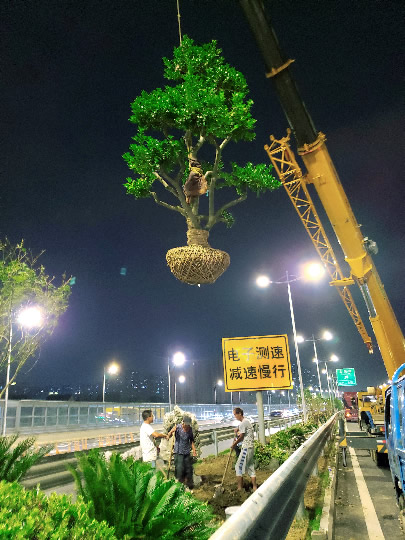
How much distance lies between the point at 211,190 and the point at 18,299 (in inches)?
610

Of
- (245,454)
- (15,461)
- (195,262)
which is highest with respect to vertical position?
(195,262)

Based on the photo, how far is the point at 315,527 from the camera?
620 centimetres

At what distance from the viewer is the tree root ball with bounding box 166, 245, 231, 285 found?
6.18 m

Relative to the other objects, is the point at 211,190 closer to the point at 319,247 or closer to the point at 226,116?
the point at 226,116

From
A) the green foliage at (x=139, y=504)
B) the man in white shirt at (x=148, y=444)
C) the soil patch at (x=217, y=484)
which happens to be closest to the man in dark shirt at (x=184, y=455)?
the soil patch at (x=217, y=484)

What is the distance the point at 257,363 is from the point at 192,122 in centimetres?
854

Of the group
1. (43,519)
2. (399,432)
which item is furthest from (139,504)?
(399,432)

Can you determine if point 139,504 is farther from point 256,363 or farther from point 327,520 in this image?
point 256,363

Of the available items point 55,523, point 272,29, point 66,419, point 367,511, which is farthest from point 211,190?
point 66,419

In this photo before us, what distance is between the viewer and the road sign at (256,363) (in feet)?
42.4

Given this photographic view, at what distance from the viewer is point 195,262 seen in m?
6.19

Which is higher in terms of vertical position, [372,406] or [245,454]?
[372,406]

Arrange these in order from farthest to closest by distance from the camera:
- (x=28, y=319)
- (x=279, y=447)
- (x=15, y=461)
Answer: (x=28, y=319), (x=279, y=447), (x=15, y=461)

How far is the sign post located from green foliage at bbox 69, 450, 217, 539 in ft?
33.9
